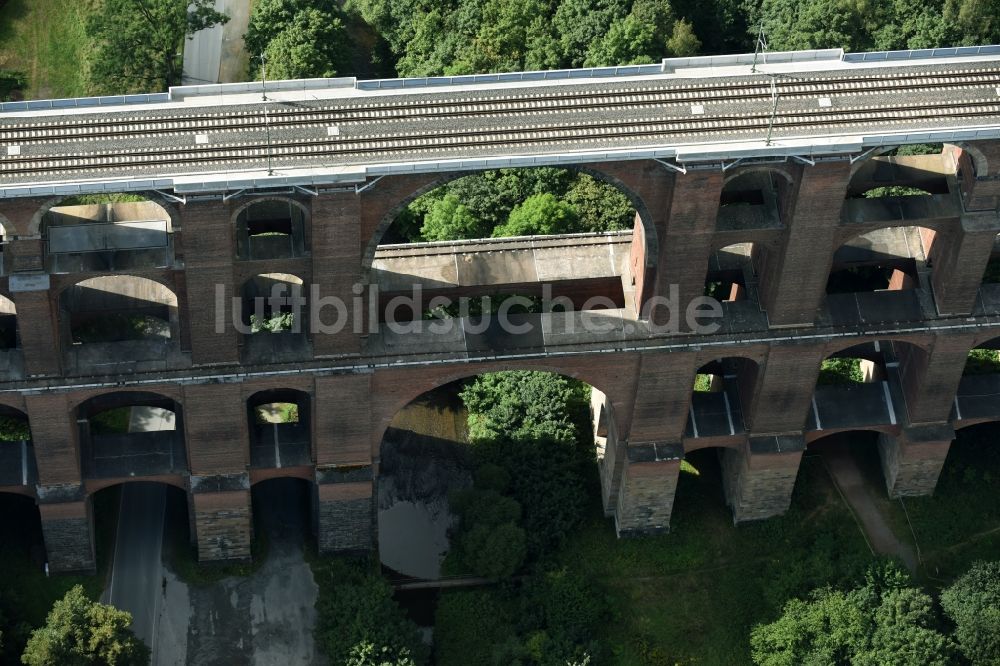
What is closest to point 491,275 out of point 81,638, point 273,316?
point 273,316

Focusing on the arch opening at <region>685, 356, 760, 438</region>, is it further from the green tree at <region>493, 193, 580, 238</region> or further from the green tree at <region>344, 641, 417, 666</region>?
the green tree at <region>344, 641, 417, 666</region>

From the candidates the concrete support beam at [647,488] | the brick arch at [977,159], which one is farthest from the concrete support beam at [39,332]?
the brick arch at [977,159]

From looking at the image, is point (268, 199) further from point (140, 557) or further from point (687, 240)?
point (140, 557)

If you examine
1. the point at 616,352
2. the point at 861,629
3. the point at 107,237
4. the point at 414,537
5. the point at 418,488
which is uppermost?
the point at 107,237

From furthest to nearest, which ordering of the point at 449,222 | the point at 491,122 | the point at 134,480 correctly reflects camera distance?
the point at 449,222 → the point at 134,480 → the point at 491,122

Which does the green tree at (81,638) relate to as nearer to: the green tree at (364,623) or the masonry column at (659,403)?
the green tree at (364,623)
